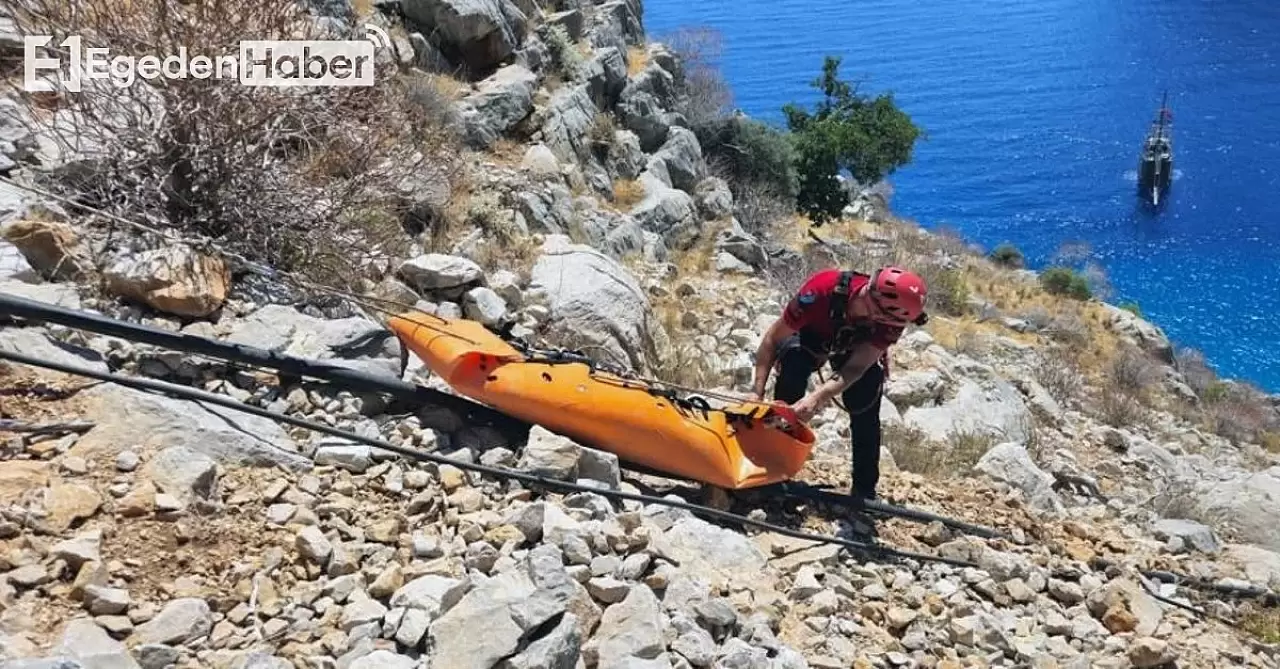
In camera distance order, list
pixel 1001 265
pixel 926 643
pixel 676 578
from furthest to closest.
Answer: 1. pixel 1001 265
2. pixel 926 643
3. pixel 676 578

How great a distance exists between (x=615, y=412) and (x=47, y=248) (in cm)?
249

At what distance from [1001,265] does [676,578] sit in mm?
26997

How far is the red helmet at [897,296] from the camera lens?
376 cm

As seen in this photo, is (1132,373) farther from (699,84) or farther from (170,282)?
(170,282)

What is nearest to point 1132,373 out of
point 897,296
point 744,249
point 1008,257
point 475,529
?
point 744,249

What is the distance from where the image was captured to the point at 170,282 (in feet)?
12.3

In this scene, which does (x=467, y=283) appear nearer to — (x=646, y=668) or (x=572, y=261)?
(x=572, y=261)

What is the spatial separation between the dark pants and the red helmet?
0.41m

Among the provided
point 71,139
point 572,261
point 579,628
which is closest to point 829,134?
point 572,261

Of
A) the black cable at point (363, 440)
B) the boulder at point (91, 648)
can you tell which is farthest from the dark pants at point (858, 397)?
the boulder at point (91, 648)

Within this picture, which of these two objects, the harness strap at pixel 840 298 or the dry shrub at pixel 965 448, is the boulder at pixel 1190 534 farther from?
the harness strap at pixel 840 298

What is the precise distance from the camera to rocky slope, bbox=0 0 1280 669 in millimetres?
2424

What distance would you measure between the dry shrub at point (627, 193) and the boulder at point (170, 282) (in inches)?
295

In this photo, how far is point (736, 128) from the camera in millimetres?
17375
